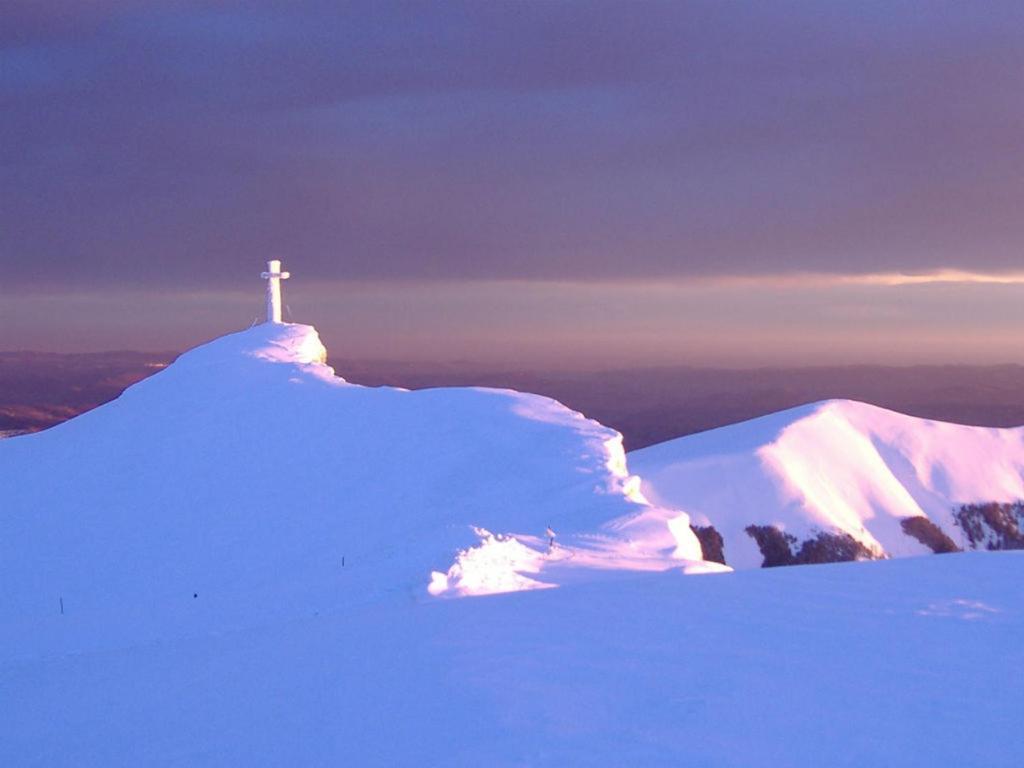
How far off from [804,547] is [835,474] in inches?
258

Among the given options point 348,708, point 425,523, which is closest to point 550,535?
point 425,523

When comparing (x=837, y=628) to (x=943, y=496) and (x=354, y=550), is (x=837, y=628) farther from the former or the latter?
(x=943, y=496)

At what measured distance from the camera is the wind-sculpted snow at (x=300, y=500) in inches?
469

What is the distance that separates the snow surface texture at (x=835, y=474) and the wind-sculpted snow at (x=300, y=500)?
69.1 feet

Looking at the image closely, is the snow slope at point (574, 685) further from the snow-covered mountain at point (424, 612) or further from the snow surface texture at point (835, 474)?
the snow surface texture at point (835, 474)

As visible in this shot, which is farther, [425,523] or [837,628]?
[425,523]

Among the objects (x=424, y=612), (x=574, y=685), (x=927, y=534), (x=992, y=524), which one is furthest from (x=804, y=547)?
(x=574, y=685)

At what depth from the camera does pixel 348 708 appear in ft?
22.3

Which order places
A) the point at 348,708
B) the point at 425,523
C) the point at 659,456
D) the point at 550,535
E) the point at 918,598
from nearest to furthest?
the point at 348,708
the point at 918,598
the point at 550,535
the point at 425,523
the point at 659,456

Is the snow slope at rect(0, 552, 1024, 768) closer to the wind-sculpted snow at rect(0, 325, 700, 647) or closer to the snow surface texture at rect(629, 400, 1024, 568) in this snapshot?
the wind-sculpted snow at rect(0, 325, 700, 647)

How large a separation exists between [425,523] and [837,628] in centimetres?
667

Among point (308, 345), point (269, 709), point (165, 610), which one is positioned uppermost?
point (308, 345)

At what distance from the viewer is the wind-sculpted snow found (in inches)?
469

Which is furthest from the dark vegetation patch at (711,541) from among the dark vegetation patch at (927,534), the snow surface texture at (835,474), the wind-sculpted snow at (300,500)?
the wind-sculpted snow at (300,500)
